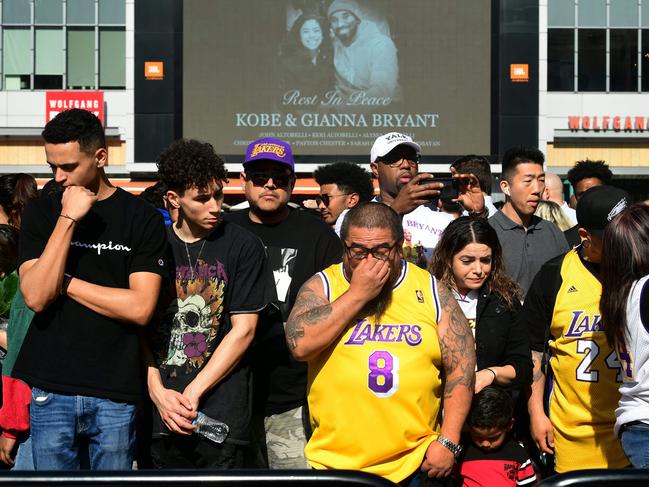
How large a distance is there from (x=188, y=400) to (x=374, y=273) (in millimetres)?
1154

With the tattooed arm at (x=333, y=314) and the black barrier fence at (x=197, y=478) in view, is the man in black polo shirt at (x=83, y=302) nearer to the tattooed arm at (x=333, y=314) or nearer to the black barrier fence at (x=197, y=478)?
the tattooed arm at (x=333, y=314)

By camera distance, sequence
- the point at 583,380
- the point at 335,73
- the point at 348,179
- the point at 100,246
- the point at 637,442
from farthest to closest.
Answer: the point at 335,73 < the point at 348,179 < the point at 583,380 < the point at 100,246 < the point at 637,442

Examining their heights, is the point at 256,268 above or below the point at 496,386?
above

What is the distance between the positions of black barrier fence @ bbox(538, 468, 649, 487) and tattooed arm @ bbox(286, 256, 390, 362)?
137 cm

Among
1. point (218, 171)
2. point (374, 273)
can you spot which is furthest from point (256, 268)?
point (374, 273)

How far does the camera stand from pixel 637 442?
388cm

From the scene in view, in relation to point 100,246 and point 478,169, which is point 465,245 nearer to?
point 478,169

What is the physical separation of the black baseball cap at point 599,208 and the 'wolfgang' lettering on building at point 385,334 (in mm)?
1265

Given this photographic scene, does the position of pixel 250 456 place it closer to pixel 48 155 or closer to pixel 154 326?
pixel 154 326

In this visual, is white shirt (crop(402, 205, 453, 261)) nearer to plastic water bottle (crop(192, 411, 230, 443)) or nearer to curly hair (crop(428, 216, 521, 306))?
curly hair (crop(428, 216, 521, 306))

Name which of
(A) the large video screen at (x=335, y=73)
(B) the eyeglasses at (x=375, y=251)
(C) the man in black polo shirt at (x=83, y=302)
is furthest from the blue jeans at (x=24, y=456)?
(A) the large video screen at (x=335, y=73)

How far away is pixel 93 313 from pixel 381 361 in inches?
52.5

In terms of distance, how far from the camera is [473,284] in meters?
4.92

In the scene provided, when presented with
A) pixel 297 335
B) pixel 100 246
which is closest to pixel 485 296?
pixel 297 335
